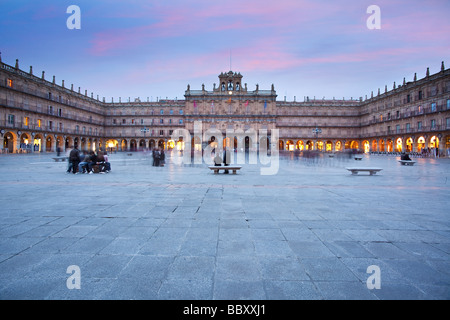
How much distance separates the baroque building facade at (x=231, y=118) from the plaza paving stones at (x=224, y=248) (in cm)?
3595

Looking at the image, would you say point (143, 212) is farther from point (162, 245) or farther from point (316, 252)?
point (316, 252)

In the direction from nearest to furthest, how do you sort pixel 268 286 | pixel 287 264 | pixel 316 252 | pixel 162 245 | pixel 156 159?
pixel 268 286
pixel 287 264
pixel 316 252
pixel 162 245
pixel 156 159

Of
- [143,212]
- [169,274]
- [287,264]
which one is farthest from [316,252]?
[143,212]

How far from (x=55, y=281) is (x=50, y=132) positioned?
43.2 m

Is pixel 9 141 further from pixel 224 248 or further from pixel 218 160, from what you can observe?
pixel 224 248

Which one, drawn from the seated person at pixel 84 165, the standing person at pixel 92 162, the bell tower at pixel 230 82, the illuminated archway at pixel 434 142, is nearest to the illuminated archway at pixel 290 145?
the bell tower at pixel 230 82

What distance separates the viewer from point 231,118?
5069 centimetres

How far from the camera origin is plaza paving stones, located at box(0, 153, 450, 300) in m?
2.02

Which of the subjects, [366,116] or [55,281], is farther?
[366,116]

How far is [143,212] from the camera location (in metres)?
4.40

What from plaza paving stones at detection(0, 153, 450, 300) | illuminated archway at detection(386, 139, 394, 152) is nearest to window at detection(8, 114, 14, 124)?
plaza paving stones at detection(0, 153, 450, 300)

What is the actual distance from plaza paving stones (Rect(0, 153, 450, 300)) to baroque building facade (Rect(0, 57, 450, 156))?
1415 inches

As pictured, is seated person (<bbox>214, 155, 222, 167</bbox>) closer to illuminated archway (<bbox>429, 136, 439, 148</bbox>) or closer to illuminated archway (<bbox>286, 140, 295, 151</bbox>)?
illuminated archway (<bbox>429, 136, 439, 148</bbox>)
